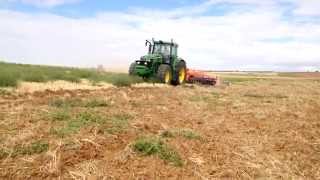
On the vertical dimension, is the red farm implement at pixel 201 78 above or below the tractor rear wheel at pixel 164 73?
below

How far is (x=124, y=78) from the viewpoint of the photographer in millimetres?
27156

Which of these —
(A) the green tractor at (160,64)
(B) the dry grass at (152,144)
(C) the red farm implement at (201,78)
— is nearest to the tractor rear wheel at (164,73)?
(A) the green tractor at (160,64)

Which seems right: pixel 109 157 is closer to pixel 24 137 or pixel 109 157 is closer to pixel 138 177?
pixel 138 177

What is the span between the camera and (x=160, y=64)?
2705 centimetres

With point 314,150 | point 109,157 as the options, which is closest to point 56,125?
point 109,157

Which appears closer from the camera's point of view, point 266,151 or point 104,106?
point 266,151

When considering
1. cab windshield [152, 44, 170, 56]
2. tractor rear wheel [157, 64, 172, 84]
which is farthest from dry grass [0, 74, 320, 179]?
cab windshield [152, 44, 170, 56]

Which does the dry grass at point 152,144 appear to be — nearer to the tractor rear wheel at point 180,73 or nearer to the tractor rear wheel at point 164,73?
the tractor rear wheel at point 164,73

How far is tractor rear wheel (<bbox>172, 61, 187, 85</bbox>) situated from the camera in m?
27.8

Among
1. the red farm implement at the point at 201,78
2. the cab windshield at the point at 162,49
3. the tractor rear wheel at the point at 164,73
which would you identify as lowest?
the red farm implement at the point at 201,78

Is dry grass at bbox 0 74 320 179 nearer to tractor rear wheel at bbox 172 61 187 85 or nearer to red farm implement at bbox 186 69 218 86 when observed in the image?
tractor rear wheel at bbox 172 61 187 85

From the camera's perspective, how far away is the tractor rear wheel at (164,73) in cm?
2614

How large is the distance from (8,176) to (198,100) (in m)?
11.1

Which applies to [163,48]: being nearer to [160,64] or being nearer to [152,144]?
[160,64]
